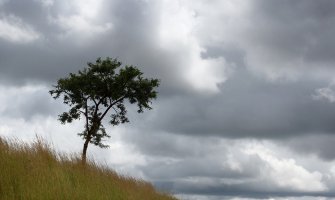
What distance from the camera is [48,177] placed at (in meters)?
16.1

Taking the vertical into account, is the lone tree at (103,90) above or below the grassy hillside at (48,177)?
above

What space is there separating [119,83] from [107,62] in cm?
252

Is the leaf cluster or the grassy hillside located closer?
the grassy hillside

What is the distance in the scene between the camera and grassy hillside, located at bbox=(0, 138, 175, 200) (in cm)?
1475

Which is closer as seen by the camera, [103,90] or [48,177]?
[48,177]

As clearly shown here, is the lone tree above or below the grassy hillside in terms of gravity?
above

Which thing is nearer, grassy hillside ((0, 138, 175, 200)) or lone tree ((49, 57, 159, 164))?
grassy hillside ((0, 138, 175, 200))

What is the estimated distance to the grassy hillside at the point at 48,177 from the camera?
14.8m

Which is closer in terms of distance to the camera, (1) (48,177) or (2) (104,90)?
(1) (48,177)

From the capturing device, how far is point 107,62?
45.2m

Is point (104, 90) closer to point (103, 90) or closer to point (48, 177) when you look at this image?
point (103, 90)

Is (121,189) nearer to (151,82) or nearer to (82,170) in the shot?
(82,170)

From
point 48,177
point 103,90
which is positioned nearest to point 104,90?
point 103,90

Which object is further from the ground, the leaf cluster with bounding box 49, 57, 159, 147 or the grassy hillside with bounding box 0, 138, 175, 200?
the leaf cluster with bounding box 49, 57, 159, 147
